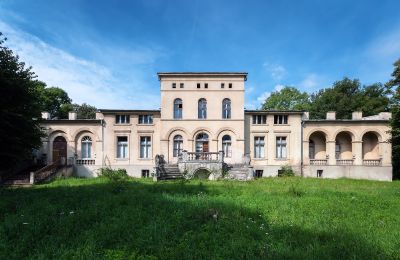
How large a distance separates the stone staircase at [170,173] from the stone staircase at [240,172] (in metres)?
4.45

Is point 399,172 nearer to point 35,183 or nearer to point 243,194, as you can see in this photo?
point 243,194

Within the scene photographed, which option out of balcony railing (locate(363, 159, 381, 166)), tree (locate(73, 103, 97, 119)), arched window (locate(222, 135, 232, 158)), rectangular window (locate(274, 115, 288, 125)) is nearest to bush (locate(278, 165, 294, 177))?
rectangular window (locate(274, 115, 288, 125))

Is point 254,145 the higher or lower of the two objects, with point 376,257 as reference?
higher

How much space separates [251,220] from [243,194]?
171 inches

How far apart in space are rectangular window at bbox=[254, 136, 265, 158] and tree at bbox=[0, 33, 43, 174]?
1922cm

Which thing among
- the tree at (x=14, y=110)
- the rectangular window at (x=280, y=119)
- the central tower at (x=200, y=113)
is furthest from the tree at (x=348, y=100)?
the tree at (x=14, y=110)

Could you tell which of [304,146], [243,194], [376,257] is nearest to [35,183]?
[243,194]

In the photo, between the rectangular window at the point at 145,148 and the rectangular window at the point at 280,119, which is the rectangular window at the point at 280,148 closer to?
the rectangular window at the point at 280,119

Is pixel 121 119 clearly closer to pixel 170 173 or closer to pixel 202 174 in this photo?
pixel 170 173

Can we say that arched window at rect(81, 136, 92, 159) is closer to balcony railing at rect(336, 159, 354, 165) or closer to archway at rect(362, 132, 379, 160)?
balcony railing at rect(336, 159, 354, 165)

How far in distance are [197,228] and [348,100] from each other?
146 feet

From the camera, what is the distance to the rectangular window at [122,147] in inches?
967

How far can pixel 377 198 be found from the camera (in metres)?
11.7

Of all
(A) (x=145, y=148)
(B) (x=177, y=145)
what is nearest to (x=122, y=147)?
(A) (x=145, y=148)
